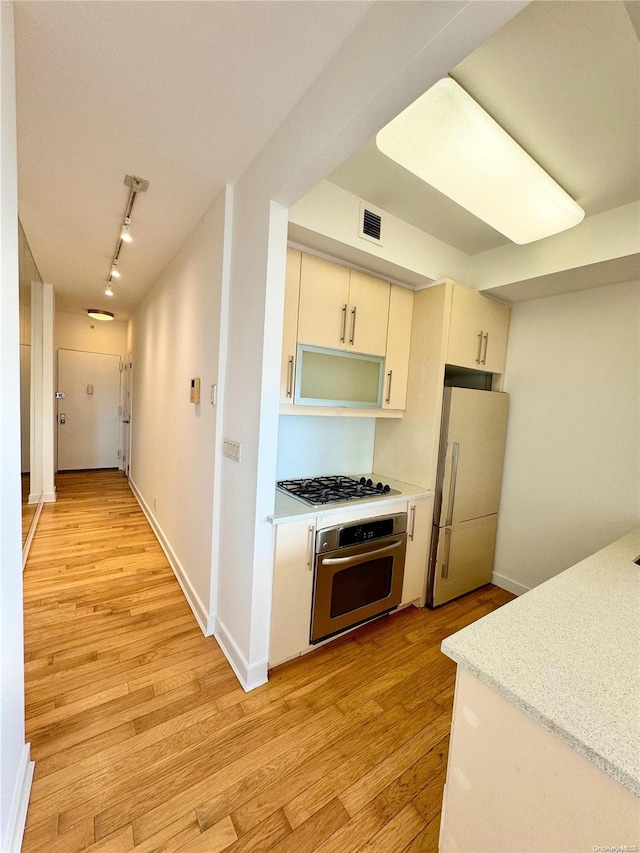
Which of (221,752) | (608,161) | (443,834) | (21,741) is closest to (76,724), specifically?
(21,741)

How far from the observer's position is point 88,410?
5.89 m

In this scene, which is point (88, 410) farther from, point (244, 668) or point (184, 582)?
point (244, 668)

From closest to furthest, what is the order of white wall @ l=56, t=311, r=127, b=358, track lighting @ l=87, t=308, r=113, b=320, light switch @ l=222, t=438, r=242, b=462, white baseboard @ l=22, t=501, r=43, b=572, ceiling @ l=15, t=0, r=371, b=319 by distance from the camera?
1. ceiling @ l=15, t=0, r=371, b=319
2. light switch @ l=222, t=438, r=242, b=462
3. white baseboard @ l=22, t=501, r=43, b=572
4. track lighting @ l=87, t=308, r=113, b=320
5. white wall @ l=56, t=311, r=127, b=358

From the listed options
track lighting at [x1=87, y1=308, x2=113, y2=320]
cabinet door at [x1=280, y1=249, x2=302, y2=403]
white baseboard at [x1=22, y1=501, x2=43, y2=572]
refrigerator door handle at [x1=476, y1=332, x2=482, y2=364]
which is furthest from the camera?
track lighting at [x1=87, y1=308, x2=113, y2=320]

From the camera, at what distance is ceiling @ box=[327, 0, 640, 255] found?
3.60 feet

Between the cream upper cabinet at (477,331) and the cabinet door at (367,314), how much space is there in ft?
1.57

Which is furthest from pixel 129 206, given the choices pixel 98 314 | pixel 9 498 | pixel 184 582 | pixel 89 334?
pixel 89 334

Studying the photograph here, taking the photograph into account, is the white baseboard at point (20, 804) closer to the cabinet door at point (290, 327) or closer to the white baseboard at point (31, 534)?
the cabinet door at point (290, 327)

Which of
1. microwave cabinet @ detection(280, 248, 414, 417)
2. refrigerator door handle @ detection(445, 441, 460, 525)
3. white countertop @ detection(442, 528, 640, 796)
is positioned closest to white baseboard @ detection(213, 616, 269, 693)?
white countertop @ detection(442, 528, 640, 796)

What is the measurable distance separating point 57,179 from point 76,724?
285 cm

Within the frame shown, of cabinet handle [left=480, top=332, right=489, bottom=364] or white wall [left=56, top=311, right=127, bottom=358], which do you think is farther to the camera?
white wall [left=56, top=311, right=127, bottom=358]

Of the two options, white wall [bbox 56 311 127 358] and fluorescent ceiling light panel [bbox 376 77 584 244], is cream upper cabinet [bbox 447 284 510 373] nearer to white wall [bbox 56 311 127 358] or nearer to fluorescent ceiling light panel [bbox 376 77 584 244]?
fluorescent ceiling light panel [bbox 376 77 584 244]

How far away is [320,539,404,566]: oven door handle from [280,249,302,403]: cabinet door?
0.94m

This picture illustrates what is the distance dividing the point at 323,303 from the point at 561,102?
4.33 ft
